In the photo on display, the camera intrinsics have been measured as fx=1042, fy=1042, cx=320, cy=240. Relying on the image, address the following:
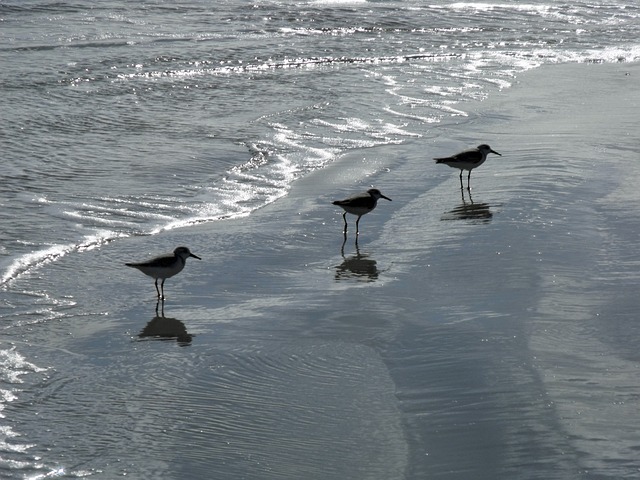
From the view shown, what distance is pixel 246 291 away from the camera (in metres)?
8.84

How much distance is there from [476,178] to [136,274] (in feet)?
16.2

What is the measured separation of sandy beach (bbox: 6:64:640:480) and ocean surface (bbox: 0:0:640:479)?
0.9 inches

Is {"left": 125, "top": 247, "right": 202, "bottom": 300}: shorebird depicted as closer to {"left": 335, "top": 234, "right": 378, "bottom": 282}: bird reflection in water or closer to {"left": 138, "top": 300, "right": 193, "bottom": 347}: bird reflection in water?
{"left": 138, "top": 300, "right": 193, "bottom": 347}: bird reflection in water

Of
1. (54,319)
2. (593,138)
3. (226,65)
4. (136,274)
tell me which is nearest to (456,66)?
(226,65)

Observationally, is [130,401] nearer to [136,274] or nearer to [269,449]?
[269,449]

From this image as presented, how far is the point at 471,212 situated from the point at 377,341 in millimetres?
3837

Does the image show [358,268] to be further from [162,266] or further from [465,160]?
[465,160]

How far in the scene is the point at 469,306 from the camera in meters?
8.12

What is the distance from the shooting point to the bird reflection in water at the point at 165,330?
7.81 metres

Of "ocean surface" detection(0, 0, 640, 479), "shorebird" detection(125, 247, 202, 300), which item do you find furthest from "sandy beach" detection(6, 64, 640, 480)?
"shorebird" detection(125, 247, 202, 300)

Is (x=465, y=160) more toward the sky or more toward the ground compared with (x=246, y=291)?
more toward the sky

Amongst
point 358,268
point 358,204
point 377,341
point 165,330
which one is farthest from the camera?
point 358,204

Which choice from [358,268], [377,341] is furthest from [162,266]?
[377,341]

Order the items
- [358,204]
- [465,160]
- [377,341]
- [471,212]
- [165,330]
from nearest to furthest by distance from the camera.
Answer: [377,341] → [165,330] → [358,204] → [471,212] → [465,160]
